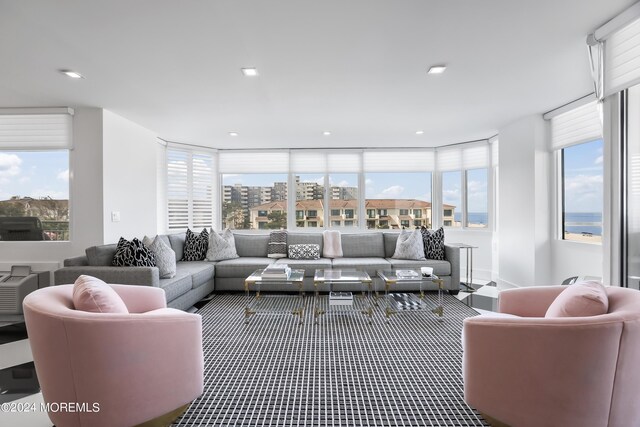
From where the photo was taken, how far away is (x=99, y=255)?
9.75 ft

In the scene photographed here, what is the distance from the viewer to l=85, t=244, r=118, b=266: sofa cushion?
295cm

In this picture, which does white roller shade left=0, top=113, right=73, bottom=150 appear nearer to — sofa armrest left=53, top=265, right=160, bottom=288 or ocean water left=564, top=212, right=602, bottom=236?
sofa armrest left=53, top=265, right=160, bottom=288

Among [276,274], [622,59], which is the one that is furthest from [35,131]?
[622,59]

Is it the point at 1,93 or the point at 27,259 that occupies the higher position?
the point at 1,93

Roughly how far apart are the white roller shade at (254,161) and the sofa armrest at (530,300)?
453 centimetres

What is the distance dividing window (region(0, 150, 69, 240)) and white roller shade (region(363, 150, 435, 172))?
487 centimetres

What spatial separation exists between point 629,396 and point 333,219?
4.75 m

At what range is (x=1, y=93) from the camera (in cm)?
324

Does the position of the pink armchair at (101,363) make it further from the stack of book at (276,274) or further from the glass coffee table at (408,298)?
the glass coffee table at (408,298)

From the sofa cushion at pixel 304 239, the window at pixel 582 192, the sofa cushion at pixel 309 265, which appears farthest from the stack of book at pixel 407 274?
the window at pixel 582 192

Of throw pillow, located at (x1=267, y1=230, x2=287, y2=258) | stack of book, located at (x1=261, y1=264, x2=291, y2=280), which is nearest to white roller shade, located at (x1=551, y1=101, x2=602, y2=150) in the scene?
stack of book, located at (x1=261, y1=264, x2=291, y2=280)

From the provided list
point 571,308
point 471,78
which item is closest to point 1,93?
point 471,78

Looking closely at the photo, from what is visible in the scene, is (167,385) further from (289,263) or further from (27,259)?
(27,259)

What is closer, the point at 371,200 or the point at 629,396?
the point at 629,396
